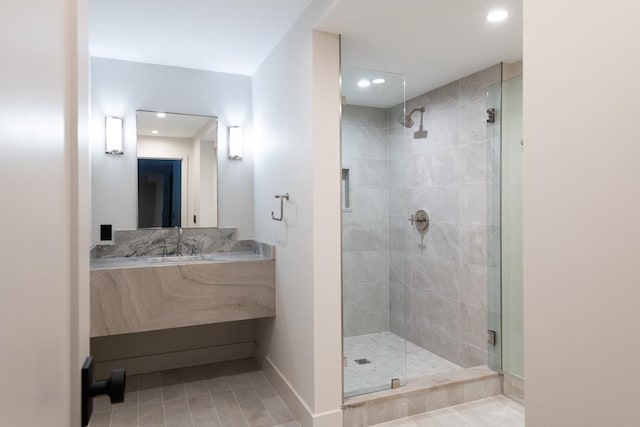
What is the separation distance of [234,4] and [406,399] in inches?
105

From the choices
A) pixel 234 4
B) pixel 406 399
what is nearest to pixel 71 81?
pixel 234 4

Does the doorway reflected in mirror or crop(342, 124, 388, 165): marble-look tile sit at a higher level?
crop(342, 124, 388, 165): marble-look tile

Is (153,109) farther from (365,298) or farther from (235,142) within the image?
(365,298)

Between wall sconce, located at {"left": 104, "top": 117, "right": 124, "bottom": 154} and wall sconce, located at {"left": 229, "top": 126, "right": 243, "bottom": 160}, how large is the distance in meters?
0.89

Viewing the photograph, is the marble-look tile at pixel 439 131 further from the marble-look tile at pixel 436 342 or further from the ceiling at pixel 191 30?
the marble-look tile at pixel 436 342

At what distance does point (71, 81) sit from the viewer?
0.62 meters

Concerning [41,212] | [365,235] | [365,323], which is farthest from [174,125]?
[41,212]

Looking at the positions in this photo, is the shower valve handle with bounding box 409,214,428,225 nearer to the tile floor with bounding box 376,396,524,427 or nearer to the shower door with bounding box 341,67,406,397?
the shower door with bounding box 341,67,406,397

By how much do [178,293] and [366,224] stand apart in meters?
Result: 1.44

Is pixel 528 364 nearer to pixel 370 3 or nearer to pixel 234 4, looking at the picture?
pixel 370 3

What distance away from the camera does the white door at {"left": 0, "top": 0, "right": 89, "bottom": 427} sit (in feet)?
1.11

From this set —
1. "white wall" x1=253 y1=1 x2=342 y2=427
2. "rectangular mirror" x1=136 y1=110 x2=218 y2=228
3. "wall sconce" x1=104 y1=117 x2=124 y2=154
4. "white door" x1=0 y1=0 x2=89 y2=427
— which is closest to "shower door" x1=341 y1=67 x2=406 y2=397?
"white wall" x1=253 y1=1 x2=342 y2=427

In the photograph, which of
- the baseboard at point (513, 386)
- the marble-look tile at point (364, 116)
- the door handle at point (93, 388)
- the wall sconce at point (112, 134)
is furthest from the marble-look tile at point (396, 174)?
the door handle at point (93, 388)

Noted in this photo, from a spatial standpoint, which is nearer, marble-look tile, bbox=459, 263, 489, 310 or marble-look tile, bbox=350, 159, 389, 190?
marble-look tile, bbox=350, 159, 389, 190
